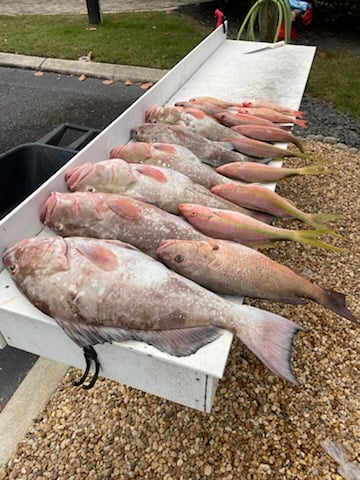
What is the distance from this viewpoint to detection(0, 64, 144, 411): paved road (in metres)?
5.46

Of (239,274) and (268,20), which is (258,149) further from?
(268,20)

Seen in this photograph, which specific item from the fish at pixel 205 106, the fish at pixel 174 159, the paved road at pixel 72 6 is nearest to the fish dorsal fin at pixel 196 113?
the fish at pixel 205 106

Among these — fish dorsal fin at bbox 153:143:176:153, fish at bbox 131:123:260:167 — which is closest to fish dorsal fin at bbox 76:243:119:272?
fish dorsal fin at bbox 153:143:176:153

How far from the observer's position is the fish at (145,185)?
6.85 feet

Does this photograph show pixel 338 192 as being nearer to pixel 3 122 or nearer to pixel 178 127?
pixel 178 127

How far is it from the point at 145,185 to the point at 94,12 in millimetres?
8176

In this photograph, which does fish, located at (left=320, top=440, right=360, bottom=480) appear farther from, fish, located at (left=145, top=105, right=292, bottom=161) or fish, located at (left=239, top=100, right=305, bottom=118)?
fish, located at (left=239, top=100, right=305, bottom=118)

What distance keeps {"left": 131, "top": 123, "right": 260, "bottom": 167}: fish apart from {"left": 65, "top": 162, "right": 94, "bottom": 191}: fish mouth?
62 cm

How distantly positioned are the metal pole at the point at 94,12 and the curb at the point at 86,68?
2.08 m

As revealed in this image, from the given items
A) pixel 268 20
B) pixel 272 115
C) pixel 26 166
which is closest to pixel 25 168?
pixel 26 166

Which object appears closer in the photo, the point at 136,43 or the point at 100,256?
the point at 100,256

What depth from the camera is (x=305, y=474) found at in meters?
2.11

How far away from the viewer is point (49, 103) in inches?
241

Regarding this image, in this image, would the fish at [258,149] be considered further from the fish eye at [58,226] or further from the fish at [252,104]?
the fish eye at [58,226]
